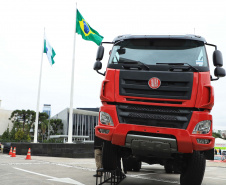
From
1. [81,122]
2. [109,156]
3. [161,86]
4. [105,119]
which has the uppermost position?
[81,122]

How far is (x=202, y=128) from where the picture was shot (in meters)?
4.22

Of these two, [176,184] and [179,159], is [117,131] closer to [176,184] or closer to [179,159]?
[179,159]

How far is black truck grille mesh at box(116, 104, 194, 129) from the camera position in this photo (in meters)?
4.25

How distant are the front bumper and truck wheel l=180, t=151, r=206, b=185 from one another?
44cm

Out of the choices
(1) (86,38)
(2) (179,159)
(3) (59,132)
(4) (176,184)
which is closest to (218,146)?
(1) (86,38)

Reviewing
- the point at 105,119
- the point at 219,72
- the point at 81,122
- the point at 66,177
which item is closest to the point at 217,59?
the point at 219,72

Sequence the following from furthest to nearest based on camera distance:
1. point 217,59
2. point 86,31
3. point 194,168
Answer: point 86,31 → point 217,59 → point 194,168

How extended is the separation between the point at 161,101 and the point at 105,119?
108cm

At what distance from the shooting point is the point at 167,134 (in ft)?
13.9

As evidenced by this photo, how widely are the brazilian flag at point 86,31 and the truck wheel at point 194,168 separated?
1411 centimetres

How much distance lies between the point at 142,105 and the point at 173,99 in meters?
0.56

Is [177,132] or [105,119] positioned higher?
[105,119]

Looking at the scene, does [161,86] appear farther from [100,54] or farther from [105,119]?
[100,54]

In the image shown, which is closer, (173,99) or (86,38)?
(173,99)
